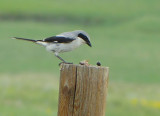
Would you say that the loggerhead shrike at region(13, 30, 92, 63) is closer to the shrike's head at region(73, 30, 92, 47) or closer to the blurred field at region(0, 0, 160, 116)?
the shrike's head at region(73, 30, 92, 47)

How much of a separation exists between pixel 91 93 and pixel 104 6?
4758 cm

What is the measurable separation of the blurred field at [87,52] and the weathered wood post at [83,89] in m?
6.88

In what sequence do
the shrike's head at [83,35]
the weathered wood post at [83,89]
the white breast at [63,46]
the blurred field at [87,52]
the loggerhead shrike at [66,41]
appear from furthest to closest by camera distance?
the blurred field at [87,52] → the white breast at [63,46] → the loggerhead shrike at [66,41] → the shrike's head at [83,35] → the weathered wood post at [83,89]

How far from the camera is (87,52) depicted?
2791 cm

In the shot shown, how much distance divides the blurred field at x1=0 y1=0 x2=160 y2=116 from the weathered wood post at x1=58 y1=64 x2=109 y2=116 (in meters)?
6.88

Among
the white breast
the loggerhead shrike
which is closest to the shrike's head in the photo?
the loggerhead shrike

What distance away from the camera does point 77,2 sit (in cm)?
5281

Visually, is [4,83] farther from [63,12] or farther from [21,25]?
[63,12]

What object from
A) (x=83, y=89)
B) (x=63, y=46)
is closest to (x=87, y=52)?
(x=63, y=46)

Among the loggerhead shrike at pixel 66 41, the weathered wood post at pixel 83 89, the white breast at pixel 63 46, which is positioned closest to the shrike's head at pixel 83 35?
the loggerhead shrike at pixel 66 41

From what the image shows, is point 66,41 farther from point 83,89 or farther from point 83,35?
point 83,89

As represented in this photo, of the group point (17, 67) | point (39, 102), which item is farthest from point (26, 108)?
point (17, 67)

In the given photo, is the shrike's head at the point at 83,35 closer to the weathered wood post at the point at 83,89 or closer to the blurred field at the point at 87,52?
the weathered wood post at the point at 83,89

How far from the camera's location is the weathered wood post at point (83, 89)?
366 centimetres
